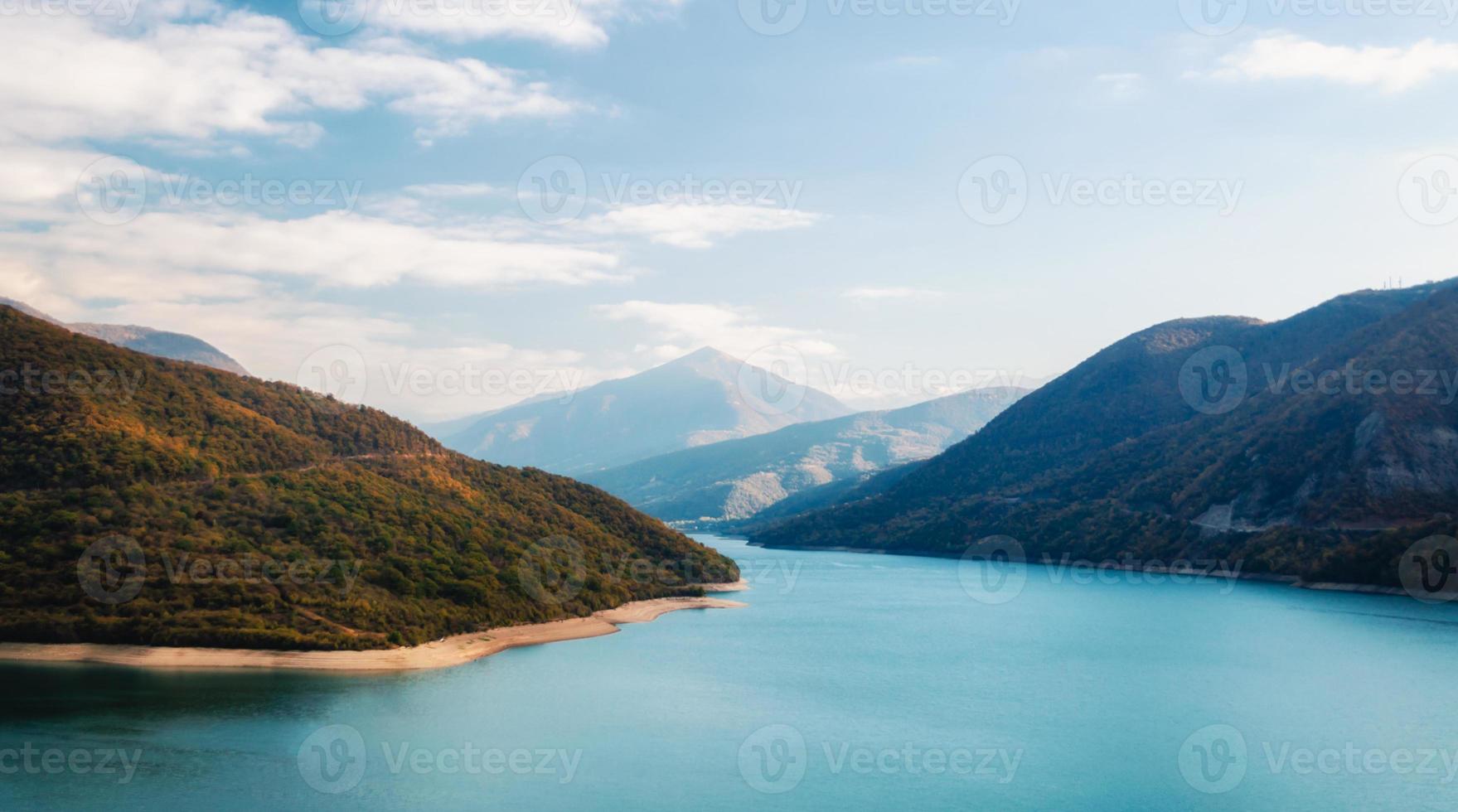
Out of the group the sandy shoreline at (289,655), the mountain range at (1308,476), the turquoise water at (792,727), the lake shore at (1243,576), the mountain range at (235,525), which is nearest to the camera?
the turquoise water at (792,727)

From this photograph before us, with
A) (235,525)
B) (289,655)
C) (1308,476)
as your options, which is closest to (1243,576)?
(1308,476)

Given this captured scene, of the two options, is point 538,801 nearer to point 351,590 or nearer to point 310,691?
point 310,691

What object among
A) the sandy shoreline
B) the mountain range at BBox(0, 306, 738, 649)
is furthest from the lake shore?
the sandy shoreline

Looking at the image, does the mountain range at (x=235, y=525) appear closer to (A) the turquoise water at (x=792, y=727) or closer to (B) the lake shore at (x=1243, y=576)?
(A) the turquoise water at (x=792, y=727)

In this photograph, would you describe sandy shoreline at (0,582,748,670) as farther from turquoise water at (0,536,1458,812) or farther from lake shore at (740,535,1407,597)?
lake shore at (740,535,1407,597)

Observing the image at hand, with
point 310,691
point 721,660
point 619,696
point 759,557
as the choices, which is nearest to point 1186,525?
point 759,557

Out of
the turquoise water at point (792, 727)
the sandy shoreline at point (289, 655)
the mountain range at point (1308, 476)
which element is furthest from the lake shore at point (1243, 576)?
the sandy shoreline at point (289, 655)

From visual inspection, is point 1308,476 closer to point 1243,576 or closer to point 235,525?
point 1243,576
